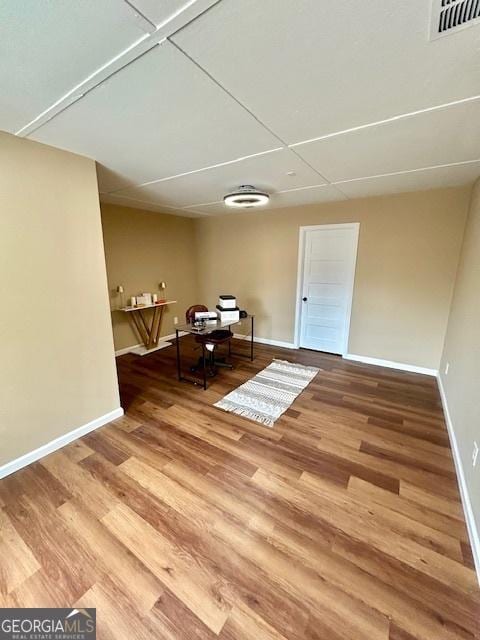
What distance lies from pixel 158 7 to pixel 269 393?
2.95 metres

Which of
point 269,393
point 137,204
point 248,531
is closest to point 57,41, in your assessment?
point 248,531

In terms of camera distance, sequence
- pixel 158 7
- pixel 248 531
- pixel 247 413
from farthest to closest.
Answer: pixel 247 413 → pixel 248 531 → pixel 158 7

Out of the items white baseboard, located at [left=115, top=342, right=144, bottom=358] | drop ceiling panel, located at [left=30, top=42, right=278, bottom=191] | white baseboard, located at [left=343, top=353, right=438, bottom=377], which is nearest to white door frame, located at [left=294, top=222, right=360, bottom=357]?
white baseboard, located at [left=343, top=353, right=438, bottom=377]

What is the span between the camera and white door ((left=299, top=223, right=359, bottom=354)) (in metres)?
3.82

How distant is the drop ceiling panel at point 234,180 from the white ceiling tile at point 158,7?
4.05 feet

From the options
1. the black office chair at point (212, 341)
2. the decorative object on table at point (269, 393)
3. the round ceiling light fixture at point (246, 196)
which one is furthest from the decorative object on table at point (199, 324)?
the round ceiling light fixture at point (246, 196)

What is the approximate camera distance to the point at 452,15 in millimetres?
872

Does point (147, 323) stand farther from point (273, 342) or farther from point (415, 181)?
point (415, 181)

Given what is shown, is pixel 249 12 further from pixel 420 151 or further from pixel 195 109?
pixel 420 151

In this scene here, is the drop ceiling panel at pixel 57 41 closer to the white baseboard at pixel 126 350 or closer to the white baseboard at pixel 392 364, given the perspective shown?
the white baseboard at pixel 126 350

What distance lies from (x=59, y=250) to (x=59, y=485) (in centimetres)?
173

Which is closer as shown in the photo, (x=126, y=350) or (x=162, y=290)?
(x=126, y=350)

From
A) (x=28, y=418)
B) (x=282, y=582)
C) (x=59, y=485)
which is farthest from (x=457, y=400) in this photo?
(x=28, y=418)

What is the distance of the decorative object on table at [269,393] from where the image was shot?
264 centimetres
